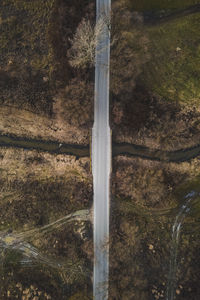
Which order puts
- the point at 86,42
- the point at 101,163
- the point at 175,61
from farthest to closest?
the point at 101,163 < the point at 175,61 < the point at 86,42

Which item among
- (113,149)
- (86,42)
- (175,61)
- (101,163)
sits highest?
(86,42)

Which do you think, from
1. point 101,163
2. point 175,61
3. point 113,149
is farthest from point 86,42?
point 101,163

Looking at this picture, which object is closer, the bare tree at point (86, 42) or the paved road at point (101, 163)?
the bare tree at point (86, 42)

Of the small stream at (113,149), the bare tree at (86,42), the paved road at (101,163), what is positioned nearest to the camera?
the bare tree at (86,42)

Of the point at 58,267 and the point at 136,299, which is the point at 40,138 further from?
the point at 136,299

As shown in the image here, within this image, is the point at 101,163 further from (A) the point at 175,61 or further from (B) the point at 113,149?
(A) the point at 175,61

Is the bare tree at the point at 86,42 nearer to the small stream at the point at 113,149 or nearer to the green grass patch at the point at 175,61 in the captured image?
the green grass patch at the point at 175,61

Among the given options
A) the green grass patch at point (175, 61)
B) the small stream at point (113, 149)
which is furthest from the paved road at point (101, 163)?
the green grass patch at point (175, 61)
